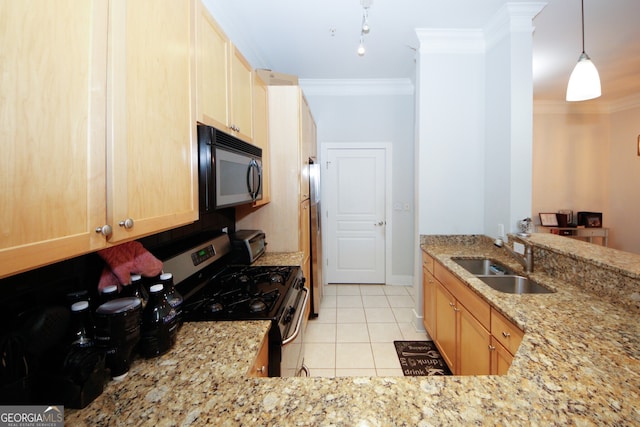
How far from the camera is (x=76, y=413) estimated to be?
2.20 feet

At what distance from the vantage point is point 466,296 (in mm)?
1695

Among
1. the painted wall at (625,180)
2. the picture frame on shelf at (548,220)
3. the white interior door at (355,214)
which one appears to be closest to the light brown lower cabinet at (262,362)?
the white interior door at (355,214)

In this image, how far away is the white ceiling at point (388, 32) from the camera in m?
2.22

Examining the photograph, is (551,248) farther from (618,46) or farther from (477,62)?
(618,46)

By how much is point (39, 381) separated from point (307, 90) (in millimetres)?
3849

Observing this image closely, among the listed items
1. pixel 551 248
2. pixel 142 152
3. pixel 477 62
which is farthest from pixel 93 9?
pixel 477 62

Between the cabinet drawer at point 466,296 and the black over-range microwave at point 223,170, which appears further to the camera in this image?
the cabinet drawer at point 466,296

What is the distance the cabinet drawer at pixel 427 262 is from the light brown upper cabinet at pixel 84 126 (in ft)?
6.92

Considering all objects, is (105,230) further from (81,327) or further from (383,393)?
(383,393)

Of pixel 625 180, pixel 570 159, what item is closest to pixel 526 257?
pixel 570 159

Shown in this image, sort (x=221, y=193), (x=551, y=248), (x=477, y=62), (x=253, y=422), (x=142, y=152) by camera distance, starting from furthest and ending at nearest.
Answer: (x=477, y=62) < (x=551, y=248) < (x=221, y=193) < (x=142, y=152) < (x=253, y=422)

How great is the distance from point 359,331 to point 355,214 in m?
1.72

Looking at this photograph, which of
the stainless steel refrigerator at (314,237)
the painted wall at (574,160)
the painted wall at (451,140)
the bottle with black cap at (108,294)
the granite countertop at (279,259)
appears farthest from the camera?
the painted wall at (574,160)

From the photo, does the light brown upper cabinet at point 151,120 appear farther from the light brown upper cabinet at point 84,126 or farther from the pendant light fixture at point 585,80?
the pendant light fixture at point 585,80
